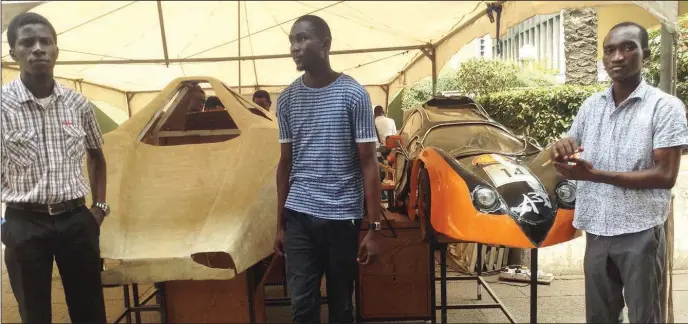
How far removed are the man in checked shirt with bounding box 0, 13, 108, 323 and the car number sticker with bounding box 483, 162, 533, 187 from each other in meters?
1.55

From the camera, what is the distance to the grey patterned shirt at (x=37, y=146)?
1591mm

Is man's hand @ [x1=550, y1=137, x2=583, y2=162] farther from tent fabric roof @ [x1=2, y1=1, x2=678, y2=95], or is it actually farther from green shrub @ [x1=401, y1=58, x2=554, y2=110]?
green shrub @ [x1=401, y1=58, x2=554, y2=110]

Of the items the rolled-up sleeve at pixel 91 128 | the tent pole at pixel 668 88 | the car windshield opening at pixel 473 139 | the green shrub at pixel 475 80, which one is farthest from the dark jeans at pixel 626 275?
the rolled-up sleeve at pixel 91 128

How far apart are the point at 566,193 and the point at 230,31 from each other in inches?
56.9

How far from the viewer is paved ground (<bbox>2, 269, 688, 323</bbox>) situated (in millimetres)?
1772

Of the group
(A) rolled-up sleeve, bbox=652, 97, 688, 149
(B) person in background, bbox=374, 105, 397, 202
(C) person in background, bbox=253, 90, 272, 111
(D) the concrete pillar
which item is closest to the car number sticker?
(D) the concrete pillar

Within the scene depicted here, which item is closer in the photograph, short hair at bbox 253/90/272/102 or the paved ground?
the paved ground

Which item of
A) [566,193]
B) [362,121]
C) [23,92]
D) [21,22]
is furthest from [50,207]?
[566,193]

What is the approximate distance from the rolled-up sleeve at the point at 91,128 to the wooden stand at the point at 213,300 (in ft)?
2.33

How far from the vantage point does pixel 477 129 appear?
9.34ft

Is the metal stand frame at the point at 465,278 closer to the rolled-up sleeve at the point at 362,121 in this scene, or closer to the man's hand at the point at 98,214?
the rolled-up sleeve at the point at 362,121

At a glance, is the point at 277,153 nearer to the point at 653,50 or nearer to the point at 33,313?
the point at 33,313

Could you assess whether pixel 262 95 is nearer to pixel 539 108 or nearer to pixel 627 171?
pixel 539 108

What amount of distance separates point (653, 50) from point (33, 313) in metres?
2.62
